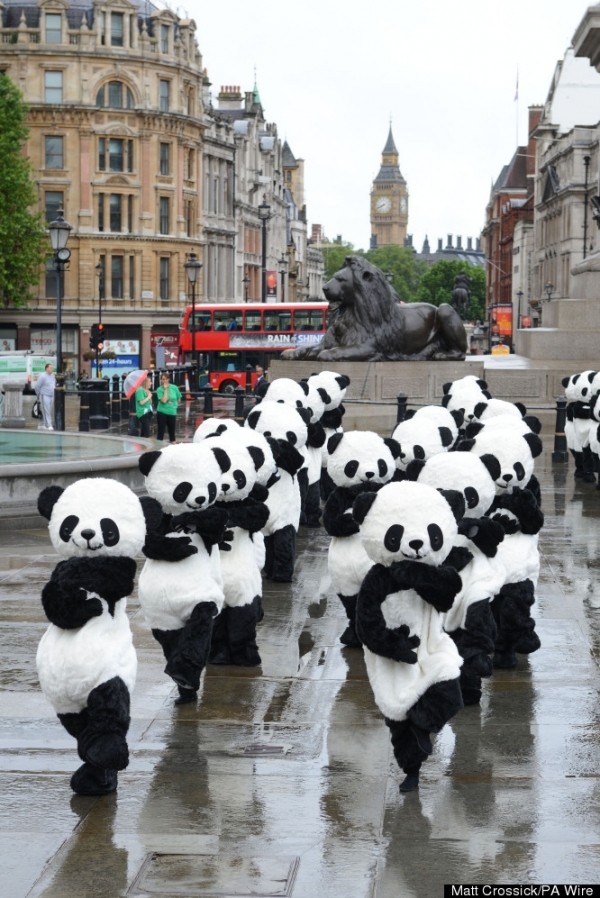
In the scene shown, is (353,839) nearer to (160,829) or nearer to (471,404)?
(160,829)

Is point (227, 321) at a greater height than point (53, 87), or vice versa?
point (53, 87)

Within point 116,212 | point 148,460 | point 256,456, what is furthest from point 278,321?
point 148,460

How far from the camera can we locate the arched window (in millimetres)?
71875

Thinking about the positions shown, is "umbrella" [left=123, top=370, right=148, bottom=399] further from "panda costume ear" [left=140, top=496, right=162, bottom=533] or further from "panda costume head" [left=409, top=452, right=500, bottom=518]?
"panda costume ear" [left=140, top=496, right=162, bottom=533]

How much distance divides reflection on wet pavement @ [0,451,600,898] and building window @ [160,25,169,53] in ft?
220

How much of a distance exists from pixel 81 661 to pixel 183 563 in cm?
179

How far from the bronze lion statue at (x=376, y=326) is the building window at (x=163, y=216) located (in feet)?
165

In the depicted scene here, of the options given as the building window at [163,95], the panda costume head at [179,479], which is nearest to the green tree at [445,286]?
the building window at [163,95]

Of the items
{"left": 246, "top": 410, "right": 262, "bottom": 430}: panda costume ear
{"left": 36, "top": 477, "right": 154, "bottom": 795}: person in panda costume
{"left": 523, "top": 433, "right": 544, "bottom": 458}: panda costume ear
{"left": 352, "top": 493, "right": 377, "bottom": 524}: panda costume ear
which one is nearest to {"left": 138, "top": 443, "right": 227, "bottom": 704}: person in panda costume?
{"left": 36, "top": 477, "right": 154, "bottom": 795}: person in panda costume

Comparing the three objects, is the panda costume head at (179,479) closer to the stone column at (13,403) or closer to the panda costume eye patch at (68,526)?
the panda costume eye patch at (68,526)

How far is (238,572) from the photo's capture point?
9.74 meters

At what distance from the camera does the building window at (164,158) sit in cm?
7462

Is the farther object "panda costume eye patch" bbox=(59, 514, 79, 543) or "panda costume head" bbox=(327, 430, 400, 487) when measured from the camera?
"panda costume head" bbox=(327, 430, 400, 487)

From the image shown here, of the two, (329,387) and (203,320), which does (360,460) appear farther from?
(203,320)
